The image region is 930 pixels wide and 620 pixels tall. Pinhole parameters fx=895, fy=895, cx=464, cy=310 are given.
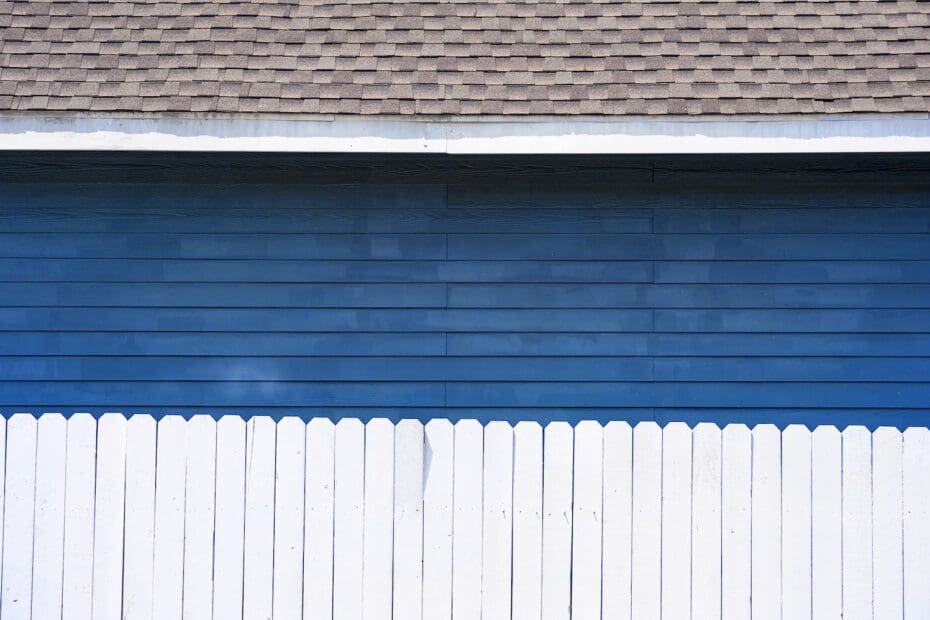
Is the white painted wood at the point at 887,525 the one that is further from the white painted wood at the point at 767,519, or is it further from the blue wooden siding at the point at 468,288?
the blue wooden siding at the point at 468,288

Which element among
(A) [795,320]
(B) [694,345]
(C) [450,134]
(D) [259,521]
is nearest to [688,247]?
(B) [694,345]

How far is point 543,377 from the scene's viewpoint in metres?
5.60

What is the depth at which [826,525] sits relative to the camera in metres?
3.57

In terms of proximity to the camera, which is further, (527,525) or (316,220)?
(316,220)

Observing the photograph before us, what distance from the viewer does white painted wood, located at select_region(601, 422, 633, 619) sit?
3596 mm

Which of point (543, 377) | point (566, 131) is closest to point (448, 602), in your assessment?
point (543, 377)

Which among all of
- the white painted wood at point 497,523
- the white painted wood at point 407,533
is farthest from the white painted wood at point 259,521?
the white painted wood at point 497,523

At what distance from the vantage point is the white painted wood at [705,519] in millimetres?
3584

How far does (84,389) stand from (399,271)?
215cm

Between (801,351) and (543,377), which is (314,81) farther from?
(801,351)

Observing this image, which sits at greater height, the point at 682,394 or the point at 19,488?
the point at 682,394

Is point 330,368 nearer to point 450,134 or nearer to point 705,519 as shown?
point 450,134

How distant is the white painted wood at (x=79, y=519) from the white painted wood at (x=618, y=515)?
6.88 feet

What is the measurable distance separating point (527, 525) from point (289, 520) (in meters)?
0.96
